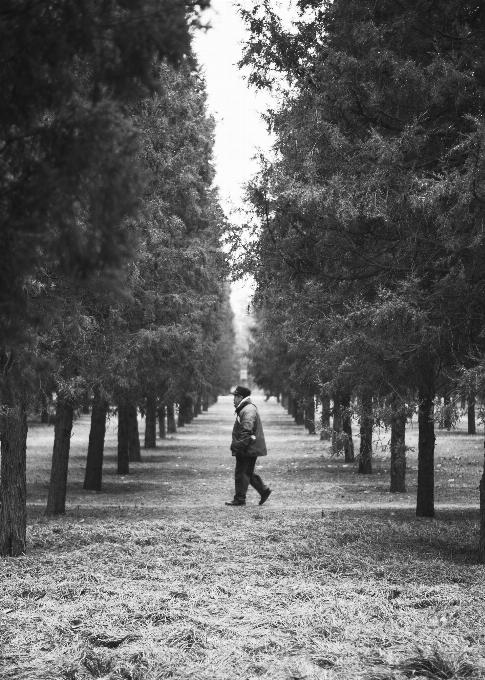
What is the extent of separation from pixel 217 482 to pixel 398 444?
9264mm

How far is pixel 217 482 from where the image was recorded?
65.3 feet

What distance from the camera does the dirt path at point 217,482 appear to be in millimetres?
15578

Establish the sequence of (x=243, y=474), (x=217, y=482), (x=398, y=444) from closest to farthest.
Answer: (x=398, y=444) < (x=243, y=474) < (x=217, y=482)

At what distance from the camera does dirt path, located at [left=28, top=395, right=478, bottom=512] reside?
613 inches

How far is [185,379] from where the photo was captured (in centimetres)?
2027

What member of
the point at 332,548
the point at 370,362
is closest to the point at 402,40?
the point at 370,362

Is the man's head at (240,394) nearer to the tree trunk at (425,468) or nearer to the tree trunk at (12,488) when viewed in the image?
the tree trunk at (425,468)

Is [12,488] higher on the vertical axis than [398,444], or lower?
lower

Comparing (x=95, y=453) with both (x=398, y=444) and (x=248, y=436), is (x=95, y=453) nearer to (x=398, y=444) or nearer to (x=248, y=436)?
(x=248, y=436)

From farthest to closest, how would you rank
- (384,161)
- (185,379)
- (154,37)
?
(185,379), (384,161), (154,37)

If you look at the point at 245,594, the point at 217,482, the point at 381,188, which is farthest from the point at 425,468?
the point at 217,482

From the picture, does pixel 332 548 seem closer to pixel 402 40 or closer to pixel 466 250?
Result: pixel 466 250

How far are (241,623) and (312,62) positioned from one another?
6.67 m

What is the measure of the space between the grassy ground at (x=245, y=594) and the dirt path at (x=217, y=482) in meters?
0.67
